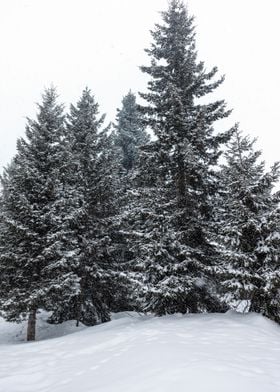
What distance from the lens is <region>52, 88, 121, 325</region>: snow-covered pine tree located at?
14.8 meters

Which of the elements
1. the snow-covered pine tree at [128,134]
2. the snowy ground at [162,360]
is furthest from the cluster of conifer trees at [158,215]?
the snow-covered pine tree at [128,134]

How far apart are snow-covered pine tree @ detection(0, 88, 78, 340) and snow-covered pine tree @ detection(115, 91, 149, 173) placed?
25.5 ft

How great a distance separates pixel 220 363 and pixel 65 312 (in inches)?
473

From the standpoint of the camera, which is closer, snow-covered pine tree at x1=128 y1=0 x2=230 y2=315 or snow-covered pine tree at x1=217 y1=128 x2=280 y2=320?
snow-covered pine tree at x1=217 y1=128 x2=280 y2=320

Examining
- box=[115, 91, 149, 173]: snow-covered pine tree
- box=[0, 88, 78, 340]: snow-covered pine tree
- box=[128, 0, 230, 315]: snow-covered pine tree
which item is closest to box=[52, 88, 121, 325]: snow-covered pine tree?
box=[0, 88, 78, 340]: snow-covered pine tree

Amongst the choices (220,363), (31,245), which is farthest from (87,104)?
(220,363)

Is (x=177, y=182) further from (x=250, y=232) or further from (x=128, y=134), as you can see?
(x=128, y=134)

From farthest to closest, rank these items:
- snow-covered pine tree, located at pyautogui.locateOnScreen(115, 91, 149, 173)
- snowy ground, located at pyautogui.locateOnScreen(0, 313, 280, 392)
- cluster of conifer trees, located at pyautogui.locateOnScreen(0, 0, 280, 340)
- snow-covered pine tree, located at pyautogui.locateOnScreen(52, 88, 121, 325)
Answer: snow-covered pine tree, located at pyautogui.locateOnScreen(115, 91, 149, 173) → snow-covered pine tree, located at pyautogui.locateOnScreen(52, 88, 121, 325) → cluster of conifer trees, located at pyautogui.locateOnScreen(0, 0, 280, 340) → snowy ground, located at pyautogui.locateOnScreen(0, 313, 280, 392)

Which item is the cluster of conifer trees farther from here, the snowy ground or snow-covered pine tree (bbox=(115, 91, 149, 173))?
snow-covered pine tree (bbox=(115, 91, 149, 173))

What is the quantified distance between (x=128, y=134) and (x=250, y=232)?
44.4ft

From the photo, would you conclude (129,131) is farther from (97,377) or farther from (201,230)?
(97,377)

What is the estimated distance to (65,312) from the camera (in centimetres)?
1562

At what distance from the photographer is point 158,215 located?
1150cm

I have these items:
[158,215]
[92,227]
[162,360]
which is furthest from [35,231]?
[162,360]
